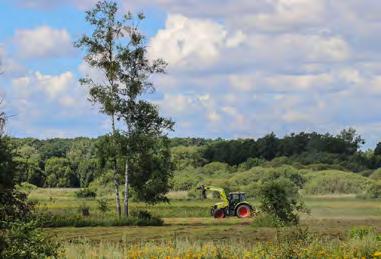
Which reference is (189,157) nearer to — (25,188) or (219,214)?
(219,214)

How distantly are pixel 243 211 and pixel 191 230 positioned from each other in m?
18.5

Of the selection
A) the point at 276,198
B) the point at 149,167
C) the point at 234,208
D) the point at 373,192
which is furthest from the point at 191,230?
the point at 373,192

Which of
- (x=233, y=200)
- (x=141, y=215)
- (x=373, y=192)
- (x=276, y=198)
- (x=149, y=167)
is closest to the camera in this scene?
(x=276, y=198)

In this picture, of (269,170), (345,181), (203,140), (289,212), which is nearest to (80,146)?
(203,140)

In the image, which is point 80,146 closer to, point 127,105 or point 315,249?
point 127,105

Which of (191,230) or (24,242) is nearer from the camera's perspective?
(24,242)

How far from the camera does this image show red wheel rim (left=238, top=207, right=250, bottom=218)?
52.7 metres

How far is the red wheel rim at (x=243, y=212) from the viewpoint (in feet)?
173

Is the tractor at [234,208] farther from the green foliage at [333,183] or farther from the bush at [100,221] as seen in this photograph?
the green foliage at [333,183]

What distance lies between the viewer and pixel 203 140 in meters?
182

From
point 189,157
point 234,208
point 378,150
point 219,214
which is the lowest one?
point 219,214

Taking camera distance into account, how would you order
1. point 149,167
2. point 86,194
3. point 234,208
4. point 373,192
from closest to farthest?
point 149,167 → point 234,208 → point 86,194 → point 373,192

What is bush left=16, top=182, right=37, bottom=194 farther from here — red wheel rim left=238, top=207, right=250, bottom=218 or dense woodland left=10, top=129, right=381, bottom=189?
dense woodland left=10, top=129, right=381, bottom=189

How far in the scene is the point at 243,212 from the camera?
2089 inches
